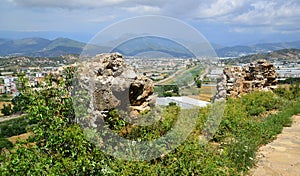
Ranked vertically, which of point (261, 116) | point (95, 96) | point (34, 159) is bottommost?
point (261, 116)

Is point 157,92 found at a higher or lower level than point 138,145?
higher

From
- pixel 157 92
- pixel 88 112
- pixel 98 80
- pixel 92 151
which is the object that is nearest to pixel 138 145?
pixel 92 151

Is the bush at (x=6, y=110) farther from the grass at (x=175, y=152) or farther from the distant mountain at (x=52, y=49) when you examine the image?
the grass at (x=175, y=152)

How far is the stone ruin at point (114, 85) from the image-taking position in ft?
17.7

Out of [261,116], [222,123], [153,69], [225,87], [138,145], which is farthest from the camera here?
[225,87]

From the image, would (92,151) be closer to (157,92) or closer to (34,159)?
(34,159)

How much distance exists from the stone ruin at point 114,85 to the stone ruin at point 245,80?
5.57 metres

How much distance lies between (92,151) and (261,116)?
6.18 meters

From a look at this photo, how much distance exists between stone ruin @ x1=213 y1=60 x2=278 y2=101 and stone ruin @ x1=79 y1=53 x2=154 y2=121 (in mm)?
5567

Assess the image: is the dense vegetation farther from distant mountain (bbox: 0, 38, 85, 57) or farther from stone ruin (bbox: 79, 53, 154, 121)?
distant mountain (bbox: 0, 38, 85, 57)

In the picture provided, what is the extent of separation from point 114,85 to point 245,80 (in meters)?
8.27

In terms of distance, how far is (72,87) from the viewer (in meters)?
5.18

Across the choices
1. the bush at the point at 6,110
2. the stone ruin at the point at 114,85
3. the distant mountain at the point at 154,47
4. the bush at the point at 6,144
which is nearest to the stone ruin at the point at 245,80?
the stone ruin at the point at 114,85

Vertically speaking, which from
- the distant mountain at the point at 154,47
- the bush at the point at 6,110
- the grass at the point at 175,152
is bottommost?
the bush at the point at 6,110
